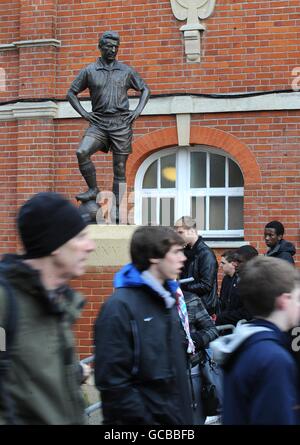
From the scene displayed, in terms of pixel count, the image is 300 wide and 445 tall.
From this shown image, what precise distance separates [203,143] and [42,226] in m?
9.88

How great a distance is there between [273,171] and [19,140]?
3.98m

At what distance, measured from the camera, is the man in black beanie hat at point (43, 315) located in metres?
2.65

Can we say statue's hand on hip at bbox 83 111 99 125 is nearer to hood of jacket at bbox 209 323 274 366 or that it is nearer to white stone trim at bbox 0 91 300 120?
white stone trim at bbox 0 91 300 120

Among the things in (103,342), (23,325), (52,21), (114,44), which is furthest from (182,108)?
(23,325)

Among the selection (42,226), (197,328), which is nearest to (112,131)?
(197,328)

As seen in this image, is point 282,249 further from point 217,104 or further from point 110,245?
point 217,104

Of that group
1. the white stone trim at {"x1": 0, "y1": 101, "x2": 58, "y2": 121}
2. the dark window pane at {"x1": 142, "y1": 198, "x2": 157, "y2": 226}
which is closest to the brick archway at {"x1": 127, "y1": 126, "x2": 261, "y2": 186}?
the dark window pane at {"x1": 142, "y1": 198, "x2": 157, "y2": 226}

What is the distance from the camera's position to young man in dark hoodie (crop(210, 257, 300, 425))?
2.74 meters

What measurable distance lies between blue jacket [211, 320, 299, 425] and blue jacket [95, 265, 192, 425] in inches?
24.1

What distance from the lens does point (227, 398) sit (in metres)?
2.94

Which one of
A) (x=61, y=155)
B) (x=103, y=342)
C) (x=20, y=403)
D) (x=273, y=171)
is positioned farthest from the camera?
(x=61, y=155)

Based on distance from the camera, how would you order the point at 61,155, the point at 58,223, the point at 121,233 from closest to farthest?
the point at 58,223
the point at 121,233
the point at 61,155

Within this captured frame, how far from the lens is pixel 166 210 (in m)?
13.1
